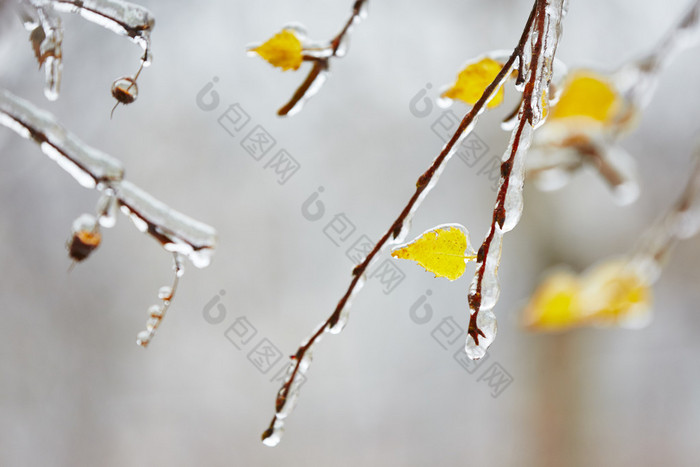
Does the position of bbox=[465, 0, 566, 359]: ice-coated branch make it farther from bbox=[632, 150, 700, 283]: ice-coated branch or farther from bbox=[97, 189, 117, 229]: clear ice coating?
bbox=[632, 150, 700, 283]: ice-coated branch

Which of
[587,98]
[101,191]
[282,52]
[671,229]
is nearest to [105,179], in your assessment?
[101,191]

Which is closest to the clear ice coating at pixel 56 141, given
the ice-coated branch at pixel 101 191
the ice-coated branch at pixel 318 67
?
the ice-coated branch at pixel 101 191

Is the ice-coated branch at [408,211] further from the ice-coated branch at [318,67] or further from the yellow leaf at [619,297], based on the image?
the yellow leaf at [619,297]

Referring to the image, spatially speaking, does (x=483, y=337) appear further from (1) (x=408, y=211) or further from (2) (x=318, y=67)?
(2) (x=318, y=67)

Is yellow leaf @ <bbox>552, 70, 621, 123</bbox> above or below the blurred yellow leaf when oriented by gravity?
above

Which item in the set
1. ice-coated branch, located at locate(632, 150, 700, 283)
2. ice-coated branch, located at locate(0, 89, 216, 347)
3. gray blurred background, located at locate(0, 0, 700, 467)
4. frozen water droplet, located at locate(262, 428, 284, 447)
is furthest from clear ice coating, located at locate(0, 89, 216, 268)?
gray blurred background, located at locate(0, 0, 700, 467)

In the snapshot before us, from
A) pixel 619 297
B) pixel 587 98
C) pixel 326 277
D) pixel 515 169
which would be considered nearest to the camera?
pixel 515 169

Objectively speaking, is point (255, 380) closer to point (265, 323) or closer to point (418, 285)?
point (265, 323)
